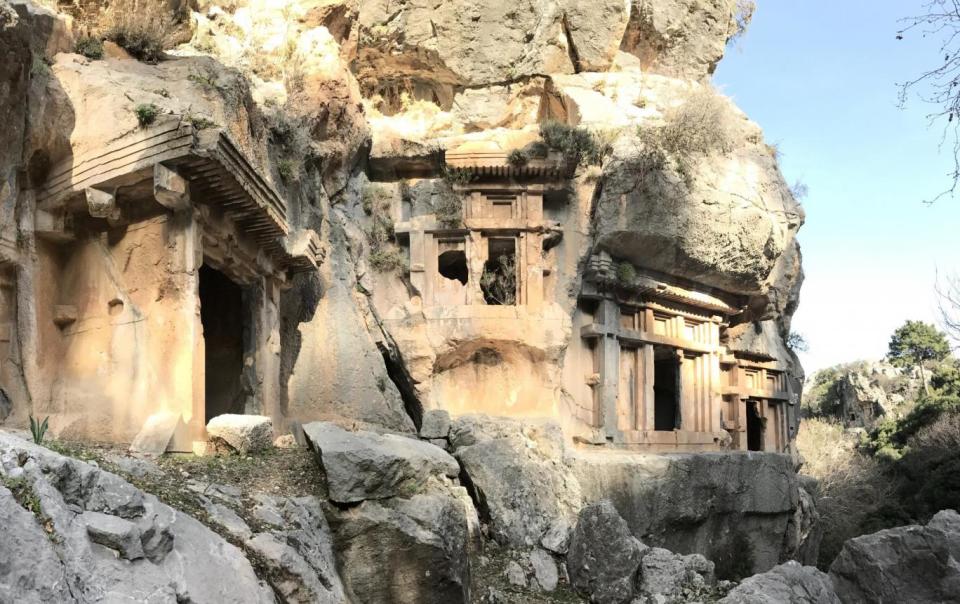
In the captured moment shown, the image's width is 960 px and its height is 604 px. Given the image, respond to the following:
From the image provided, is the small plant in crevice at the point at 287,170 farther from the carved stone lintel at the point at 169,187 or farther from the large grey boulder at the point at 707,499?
the large grey boulder at the point at 707,499

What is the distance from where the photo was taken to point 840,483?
2459 centimetres

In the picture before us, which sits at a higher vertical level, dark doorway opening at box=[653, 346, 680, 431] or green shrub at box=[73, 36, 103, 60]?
green shrub at box=[73, 36, 103, 60]

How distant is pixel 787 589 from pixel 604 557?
7.67ft

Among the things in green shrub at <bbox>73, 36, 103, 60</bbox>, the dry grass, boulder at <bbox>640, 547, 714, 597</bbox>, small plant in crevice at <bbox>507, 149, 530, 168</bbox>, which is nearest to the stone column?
small plant in crevice at <bbox>507, 149, 530, 168</bbox>

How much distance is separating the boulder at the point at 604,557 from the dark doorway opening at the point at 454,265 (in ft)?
23.7

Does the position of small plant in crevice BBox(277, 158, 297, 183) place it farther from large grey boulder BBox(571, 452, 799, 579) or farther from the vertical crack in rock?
the vertical crack in rock

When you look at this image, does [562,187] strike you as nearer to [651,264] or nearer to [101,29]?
[651,264]

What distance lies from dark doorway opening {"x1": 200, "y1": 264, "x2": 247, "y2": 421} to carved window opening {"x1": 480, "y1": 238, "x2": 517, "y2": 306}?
4535 millimetres

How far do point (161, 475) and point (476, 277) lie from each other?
8.69 m

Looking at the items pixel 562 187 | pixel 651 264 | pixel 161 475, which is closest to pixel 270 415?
pixel 161 475

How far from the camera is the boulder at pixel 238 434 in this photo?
8250mm

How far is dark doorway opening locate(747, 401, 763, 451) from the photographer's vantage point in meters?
20.5

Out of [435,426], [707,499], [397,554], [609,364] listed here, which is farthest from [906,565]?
[609,364]

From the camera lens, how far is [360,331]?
13.5m
